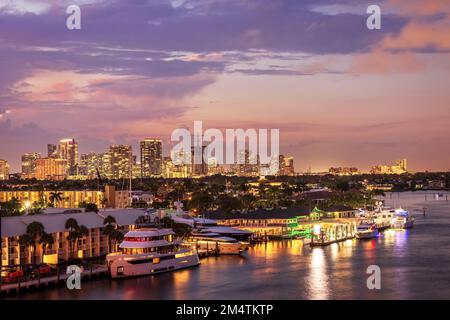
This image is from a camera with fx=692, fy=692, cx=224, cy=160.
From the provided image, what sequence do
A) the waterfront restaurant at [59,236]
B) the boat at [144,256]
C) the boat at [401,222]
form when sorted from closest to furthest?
the waterfront restaurant at [59,236], the boat at [144,256], the boat at [401,222]

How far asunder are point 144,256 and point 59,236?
14.1 feet

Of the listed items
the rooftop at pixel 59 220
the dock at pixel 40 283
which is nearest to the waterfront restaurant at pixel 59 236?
the rooftop at pixel 59 220

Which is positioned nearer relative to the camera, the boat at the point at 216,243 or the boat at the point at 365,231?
the boat at the point at 216,243

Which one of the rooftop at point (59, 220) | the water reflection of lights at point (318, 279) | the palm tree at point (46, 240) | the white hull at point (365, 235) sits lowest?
the water reflection of lights at point (318, 279)

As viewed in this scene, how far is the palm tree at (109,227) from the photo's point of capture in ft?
108

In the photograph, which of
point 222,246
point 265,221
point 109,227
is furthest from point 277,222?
point 109,227

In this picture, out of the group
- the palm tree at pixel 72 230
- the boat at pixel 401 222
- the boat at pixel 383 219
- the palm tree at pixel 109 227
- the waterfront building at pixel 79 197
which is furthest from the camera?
the boat at pixel 383 219

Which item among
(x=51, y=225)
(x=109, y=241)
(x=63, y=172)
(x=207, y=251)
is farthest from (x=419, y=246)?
(x=63, y=172)

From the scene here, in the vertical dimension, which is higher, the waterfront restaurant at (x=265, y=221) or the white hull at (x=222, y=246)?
the waterfront restaurant at (x=265, y=221)

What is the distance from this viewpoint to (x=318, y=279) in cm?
2902

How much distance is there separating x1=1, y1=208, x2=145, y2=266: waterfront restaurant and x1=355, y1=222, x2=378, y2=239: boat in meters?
18.6

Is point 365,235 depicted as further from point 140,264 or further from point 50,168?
point 50,168

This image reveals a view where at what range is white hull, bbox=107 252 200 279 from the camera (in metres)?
28.8

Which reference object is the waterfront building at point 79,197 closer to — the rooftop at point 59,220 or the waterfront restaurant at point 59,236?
the rooftop at point 59,220
